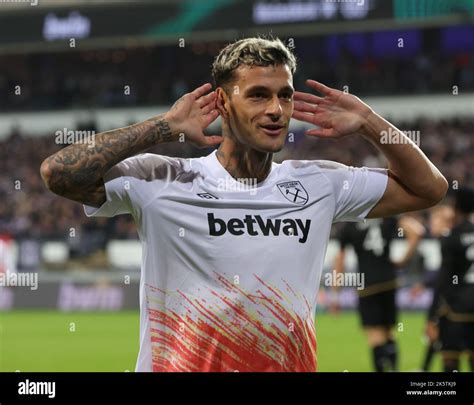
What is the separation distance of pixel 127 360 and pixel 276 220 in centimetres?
913

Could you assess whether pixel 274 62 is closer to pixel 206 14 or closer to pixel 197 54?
pixel 206 14

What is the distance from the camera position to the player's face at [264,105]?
135 inches

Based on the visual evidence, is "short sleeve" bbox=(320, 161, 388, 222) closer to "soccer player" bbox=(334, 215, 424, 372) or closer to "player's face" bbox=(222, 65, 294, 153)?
"player's face" bbox=(222, 65, 294, 153)

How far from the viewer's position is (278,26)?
1909 cm

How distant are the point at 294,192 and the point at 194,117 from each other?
49cm

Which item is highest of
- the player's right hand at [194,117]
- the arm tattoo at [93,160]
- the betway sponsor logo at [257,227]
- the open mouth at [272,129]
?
the player's right hand at [194,117]

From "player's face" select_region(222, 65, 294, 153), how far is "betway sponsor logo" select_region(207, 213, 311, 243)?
10.7 inches

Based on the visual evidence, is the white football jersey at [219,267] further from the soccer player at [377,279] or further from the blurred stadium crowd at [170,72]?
the blurred stadium crowd at [170,72]

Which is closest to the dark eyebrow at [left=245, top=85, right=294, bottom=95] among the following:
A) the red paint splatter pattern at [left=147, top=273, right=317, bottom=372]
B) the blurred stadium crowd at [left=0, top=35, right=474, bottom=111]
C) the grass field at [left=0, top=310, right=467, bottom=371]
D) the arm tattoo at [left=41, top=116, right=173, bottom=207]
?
the arm tattoo at [left=41, top=116, right=173, bottom=207]

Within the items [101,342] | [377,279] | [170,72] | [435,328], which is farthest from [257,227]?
[170,72]

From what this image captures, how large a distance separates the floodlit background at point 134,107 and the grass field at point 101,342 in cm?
4

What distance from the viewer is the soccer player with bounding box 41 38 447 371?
3416 millimetres

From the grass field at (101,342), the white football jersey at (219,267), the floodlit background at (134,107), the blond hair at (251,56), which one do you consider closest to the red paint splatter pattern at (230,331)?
the white football jersey at (219,267)
